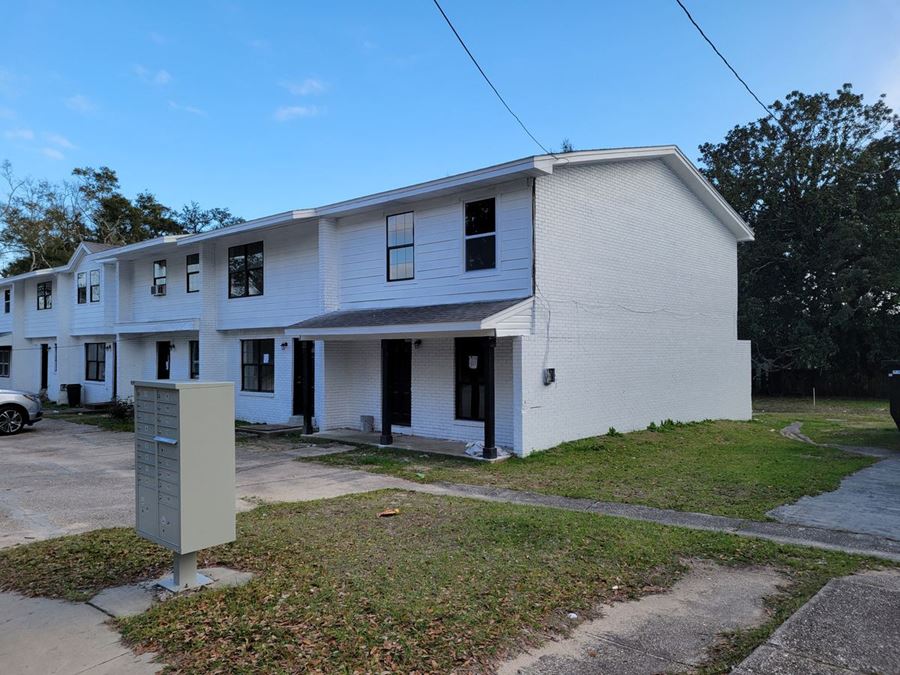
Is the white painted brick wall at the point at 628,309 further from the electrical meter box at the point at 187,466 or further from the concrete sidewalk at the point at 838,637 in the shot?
the electrical meter box at the point at 187,466

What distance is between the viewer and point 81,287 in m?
24.2

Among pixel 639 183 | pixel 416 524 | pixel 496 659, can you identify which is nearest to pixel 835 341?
pixel 639 183

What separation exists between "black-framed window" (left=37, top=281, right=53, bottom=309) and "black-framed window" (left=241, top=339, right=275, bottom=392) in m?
14.0

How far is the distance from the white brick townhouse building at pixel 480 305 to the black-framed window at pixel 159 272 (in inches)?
3.7

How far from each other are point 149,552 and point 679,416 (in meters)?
13.7

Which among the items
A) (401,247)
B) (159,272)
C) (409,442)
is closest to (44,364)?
(159,272)

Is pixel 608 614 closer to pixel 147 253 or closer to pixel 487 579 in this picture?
pixel 487 579

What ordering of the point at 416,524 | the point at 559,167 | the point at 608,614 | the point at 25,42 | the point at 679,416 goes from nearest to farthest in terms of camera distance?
the point at 608,614 < the point at 416,524 < the point at 559,167 < the point at 25,42 < the point at 679,416

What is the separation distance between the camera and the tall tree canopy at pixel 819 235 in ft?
91.2

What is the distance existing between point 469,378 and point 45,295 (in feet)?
75.0

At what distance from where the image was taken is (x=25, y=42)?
44.7 ft

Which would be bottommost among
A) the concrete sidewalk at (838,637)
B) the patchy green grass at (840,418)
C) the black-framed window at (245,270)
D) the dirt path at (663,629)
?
the patchy green grass at (840,418)

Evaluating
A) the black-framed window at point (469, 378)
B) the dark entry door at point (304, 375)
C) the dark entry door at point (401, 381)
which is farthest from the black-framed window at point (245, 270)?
the black-framed window at point (469, 378)

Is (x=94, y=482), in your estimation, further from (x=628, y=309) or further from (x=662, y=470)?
(x=628, y=309)
